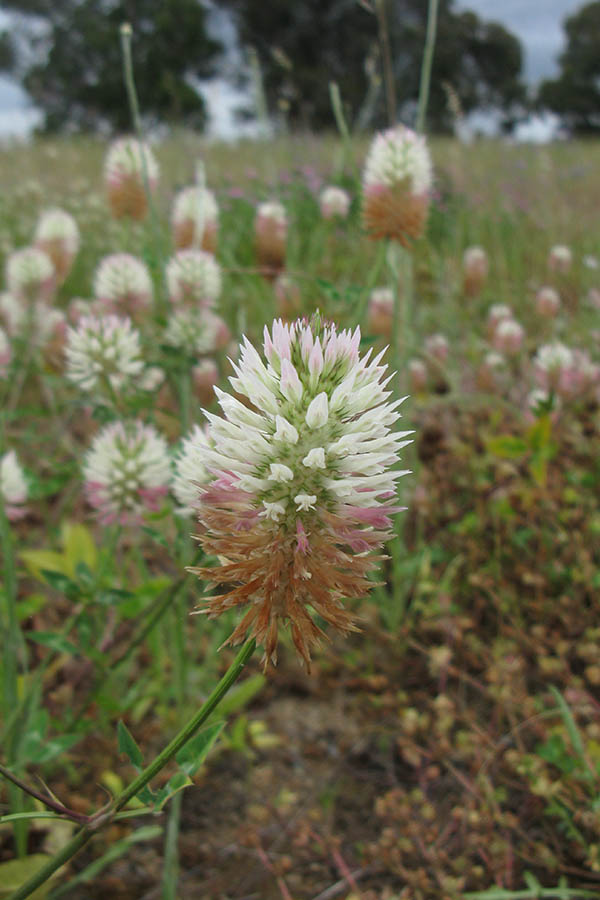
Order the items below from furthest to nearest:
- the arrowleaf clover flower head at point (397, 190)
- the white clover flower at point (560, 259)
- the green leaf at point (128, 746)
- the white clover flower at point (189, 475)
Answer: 1. the white clover flower at point (560, 259)
2. the arrowleaf clover flower head at point (397, 190)
3. the white clover flower at point (189, 475)
4. the green leaf at point (128, 746)

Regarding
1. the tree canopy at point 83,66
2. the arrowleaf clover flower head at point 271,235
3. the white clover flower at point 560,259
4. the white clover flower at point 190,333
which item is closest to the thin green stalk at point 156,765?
the white clover flower at point 190,333

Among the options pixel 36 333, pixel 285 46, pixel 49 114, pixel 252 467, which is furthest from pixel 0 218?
pixel 285 46

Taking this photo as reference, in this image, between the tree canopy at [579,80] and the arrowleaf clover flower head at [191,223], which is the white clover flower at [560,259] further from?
the tree canopy at [579,80]

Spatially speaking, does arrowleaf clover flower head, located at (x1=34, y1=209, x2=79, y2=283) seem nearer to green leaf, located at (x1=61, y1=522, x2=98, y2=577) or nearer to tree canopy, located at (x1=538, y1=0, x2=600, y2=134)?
green leaf, located at (x1=61, y1=522, x2=98, y2=577)

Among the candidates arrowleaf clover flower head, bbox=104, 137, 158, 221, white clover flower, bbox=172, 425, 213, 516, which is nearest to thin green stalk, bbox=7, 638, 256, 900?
white clover flower, bbox=172, 425, 213, 516

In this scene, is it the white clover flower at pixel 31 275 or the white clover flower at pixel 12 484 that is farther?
the white clover flower at pixel 31 275

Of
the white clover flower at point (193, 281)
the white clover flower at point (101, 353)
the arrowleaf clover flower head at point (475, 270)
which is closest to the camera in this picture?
the white clover flower at point (101, 353)

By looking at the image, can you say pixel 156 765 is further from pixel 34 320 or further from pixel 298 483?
pixel 34 320
